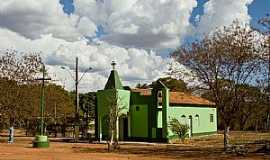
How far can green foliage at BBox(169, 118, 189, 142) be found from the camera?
4356 centimetres

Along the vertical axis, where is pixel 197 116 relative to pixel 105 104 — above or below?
below

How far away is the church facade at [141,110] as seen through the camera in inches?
1722

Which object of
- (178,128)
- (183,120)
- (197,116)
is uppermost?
(197,116)

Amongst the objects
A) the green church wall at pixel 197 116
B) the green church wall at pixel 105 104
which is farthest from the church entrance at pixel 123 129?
the green church wall at pixel 197 116

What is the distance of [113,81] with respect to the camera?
148ft

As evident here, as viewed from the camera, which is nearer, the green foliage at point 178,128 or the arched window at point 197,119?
the green foliage at point 178,128

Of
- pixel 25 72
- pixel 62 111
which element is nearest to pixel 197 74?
pixel 25 72

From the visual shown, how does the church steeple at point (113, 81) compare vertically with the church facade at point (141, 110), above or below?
above

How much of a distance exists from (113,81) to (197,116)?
1144cm

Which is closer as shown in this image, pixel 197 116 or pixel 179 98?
pixel 179 98

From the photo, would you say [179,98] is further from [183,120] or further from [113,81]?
[113,81]

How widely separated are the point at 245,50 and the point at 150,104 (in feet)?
46.8

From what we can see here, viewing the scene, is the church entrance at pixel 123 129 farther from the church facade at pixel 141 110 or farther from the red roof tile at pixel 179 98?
the red roof tile at pixel 179 98

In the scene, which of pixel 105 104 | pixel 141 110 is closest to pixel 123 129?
pixel 141 110
